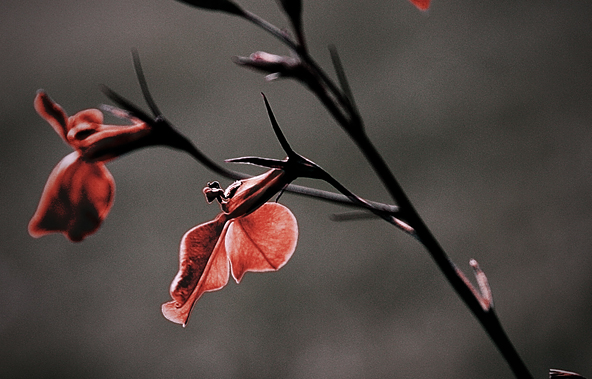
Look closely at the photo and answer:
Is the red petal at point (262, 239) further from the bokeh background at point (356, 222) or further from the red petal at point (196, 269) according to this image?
the bokeh background at point (356, 222)

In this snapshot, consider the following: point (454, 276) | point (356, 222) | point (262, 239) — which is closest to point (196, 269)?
point (262, 239)

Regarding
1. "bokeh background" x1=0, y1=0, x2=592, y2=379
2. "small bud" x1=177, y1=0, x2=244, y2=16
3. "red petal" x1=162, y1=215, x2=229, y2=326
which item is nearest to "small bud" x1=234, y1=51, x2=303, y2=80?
"small bud" x1=177, y1=0, x2=244, y2=16

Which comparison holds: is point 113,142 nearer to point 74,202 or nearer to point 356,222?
point 74,202

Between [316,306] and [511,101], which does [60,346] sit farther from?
[511,101]

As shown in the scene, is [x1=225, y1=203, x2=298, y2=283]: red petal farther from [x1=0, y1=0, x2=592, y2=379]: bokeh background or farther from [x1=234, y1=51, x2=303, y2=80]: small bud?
[x1=0, y1=0, x2=592, y2=379]: bokeh background

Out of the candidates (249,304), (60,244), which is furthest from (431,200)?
(60,244)

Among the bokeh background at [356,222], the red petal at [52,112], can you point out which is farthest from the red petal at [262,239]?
the bokeh background at [356,222]
